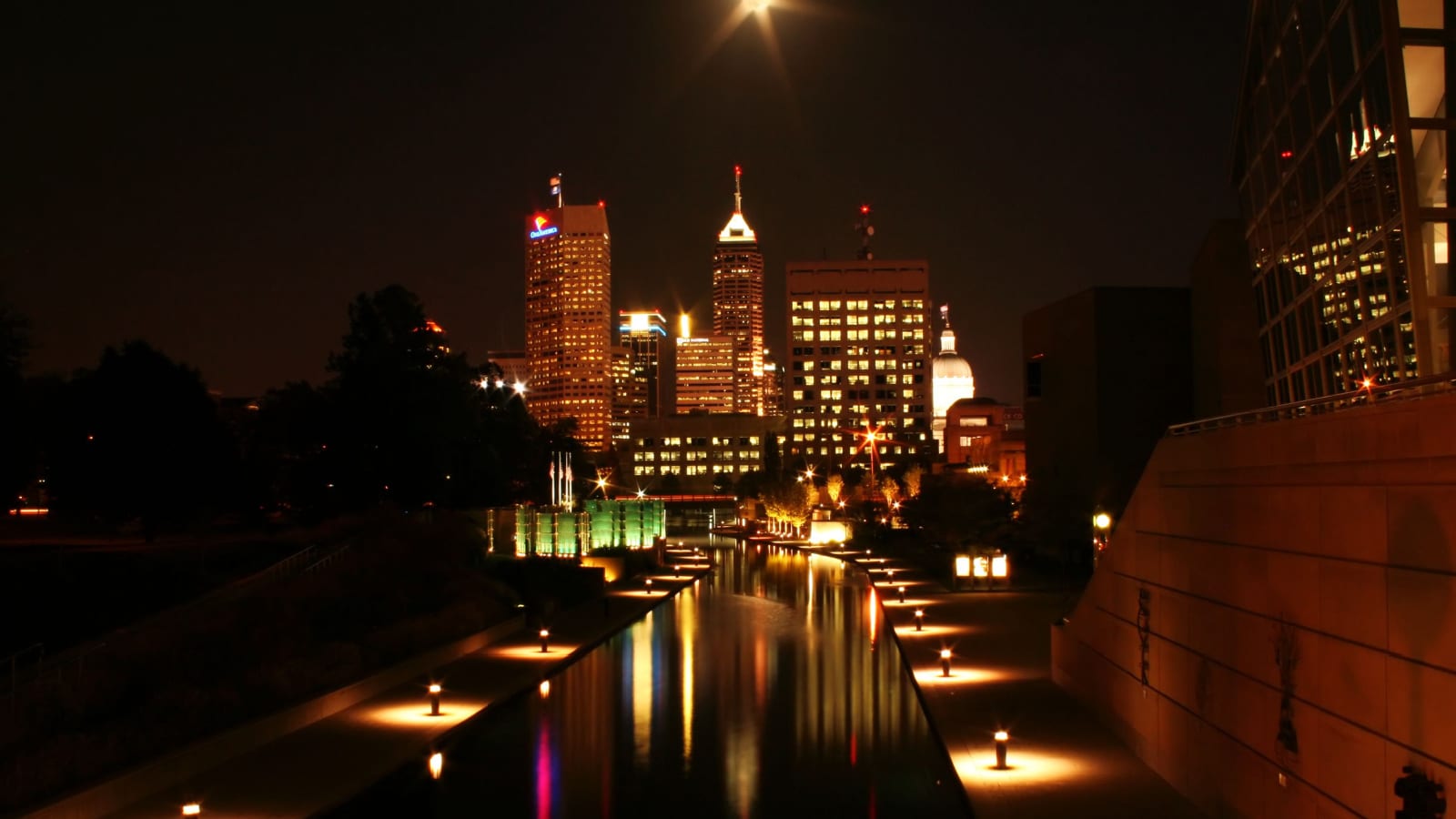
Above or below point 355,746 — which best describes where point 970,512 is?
above

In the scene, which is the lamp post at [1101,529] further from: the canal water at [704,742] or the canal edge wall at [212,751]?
the canal edge wall at [212,751]

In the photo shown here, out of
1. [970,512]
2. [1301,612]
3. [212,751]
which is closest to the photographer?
[1301,612]

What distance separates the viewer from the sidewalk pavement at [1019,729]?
1708cm

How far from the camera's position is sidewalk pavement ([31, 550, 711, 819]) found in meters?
17.2

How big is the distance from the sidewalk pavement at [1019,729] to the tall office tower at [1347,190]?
9471mm

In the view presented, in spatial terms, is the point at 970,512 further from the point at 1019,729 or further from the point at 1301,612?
the point at 1301,612

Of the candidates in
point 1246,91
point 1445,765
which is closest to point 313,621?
point 1445,765

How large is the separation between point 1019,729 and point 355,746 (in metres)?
10.8

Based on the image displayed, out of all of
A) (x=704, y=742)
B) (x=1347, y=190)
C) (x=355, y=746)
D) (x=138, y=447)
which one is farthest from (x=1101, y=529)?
(x=138, y=447)

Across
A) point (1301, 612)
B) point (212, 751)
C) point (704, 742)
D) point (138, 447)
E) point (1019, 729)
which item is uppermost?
point (138, 447)

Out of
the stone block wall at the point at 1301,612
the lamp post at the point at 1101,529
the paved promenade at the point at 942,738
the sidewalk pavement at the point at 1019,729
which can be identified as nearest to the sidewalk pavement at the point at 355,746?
the paved promenade at the point at 942,738

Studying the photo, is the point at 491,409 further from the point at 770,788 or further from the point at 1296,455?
the point at 1296,455

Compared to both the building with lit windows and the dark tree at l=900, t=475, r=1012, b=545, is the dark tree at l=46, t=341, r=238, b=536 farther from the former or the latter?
the building with lit windows

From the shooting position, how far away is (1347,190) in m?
28.8
